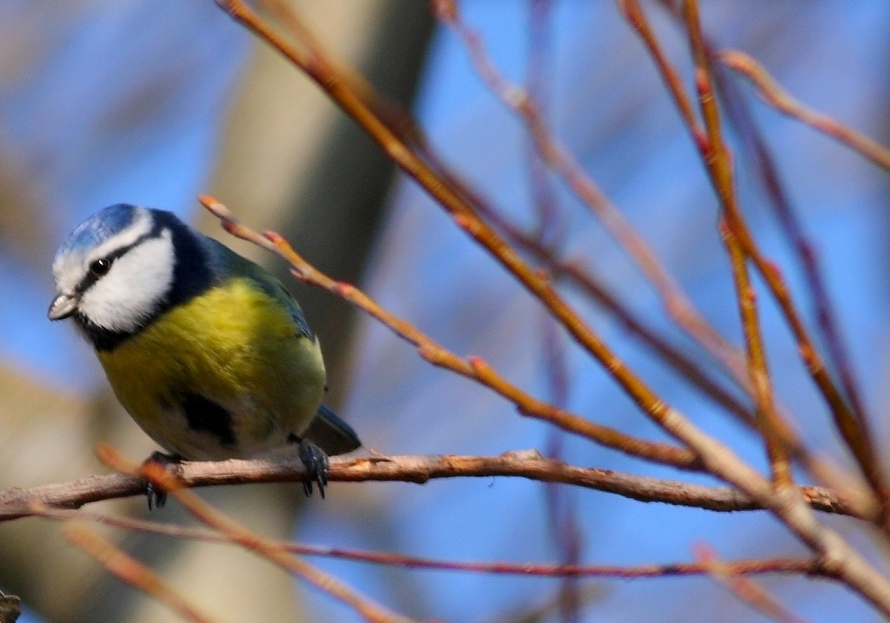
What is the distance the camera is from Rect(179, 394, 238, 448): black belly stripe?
2.66 metres

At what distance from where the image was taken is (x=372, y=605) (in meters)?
1.07

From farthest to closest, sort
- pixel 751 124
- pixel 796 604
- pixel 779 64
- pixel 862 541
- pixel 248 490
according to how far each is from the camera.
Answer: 1. pixel 779 64
2. pixel 796 604
3. pixel 248 490
4. pixel 862 541
5. pixel 751 124

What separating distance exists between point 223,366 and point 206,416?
13 cm

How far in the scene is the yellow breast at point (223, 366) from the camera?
2.65 meters

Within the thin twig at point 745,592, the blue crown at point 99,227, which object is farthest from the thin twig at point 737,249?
the blue crown at point 99,227

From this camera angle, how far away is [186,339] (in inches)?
105

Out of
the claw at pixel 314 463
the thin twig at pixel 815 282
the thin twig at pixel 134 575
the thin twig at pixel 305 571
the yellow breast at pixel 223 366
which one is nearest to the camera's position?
the thin twig at pixel 815 282

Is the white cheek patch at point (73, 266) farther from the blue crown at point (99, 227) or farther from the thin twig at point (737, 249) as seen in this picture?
the thin twig at point (737, 249)

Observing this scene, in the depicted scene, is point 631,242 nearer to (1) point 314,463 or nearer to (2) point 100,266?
(1) point 314,463

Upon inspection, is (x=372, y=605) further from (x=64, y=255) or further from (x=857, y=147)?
(x=64, y=255)

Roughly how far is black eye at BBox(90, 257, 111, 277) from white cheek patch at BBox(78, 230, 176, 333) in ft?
0.04

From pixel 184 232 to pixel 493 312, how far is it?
3093 millimetres

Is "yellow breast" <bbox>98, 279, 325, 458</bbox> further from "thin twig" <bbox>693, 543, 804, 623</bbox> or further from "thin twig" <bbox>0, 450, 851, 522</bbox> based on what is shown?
"thin twig" <bbox>693, 543, 804, 623</bbox>

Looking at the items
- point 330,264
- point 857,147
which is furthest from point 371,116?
point 330,264
